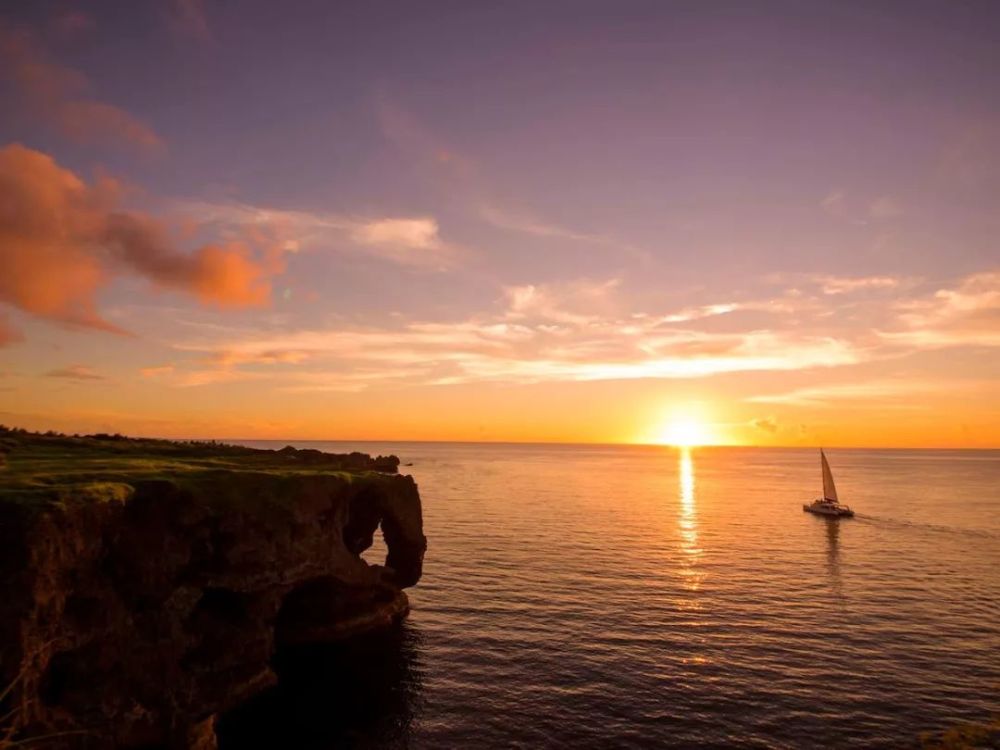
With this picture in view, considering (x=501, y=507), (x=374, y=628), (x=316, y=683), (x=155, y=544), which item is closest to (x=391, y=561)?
(x=374, y=628)

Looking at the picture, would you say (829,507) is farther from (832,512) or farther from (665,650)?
(665,650)

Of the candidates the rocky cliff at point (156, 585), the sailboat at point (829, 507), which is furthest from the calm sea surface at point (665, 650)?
the sailboat at point (829, 507)

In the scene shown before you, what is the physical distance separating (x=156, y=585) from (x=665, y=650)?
100 ft

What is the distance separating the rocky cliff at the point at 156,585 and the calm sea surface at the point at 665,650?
4.09m

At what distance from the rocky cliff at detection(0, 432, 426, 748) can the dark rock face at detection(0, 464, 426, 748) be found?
0.19ft

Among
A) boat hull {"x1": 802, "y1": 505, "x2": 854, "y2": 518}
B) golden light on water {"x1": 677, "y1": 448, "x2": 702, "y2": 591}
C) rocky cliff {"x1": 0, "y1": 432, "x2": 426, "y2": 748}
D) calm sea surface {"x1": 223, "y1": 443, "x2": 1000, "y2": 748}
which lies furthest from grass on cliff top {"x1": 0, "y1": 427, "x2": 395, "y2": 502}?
boat hull {"x1": 802, "y1": 505, "x2": 854, "y2": 518}

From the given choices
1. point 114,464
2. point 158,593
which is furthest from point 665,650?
point 114,464

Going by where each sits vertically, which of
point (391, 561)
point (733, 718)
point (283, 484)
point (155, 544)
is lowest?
point (733, 718)

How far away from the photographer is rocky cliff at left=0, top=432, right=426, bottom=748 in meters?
24.3

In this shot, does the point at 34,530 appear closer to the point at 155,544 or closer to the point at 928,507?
the point at 155,544

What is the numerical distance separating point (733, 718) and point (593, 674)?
817 cm

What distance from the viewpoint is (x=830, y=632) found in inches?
1761

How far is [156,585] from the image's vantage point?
29.2m

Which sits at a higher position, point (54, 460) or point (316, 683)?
point (54, 460)
